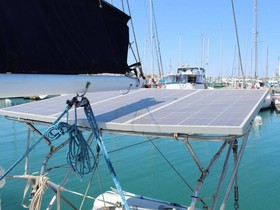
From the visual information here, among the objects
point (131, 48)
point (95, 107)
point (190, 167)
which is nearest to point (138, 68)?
point (131, 48)

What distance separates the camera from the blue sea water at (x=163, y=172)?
9.45m

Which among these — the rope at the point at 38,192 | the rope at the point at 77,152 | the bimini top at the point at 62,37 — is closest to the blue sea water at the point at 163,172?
the rope at the point at 38,192

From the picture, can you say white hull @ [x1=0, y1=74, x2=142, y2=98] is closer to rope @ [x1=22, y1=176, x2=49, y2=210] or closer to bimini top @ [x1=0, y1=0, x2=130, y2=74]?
bimini top @ [x1=0, y1=0, x2=130, y2=74]

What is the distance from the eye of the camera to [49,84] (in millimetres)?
3016

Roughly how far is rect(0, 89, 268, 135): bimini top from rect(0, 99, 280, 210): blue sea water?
3.82 feet

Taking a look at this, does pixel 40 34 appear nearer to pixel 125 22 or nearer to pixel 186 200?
pixel 125 22

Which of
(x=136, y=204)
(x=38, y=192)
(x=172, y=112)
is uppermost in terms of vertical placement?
(x=172, y=112)

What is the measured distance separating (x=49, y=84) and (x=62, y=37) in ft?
2.50

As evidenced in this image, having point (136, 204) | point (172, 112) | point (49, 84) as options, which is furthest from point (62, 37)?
point (136, 204)

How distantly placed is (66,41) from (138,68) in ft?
4.70

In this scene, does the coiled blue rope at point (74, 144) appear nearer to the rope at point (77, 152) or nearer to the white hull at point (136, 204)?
the rope at point (77, 152)

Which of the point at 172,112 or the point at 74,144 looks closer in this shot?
the point at 74,144

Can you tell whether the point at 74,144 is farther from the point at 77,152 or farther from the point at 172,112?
the point at 172,112

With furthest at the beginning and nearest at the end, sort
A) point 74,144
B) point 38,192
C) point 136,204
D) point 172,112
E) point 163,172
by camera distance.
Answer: point 163,172 < point 136,204 < point 172,112 < point 38,192 < point 74,144
